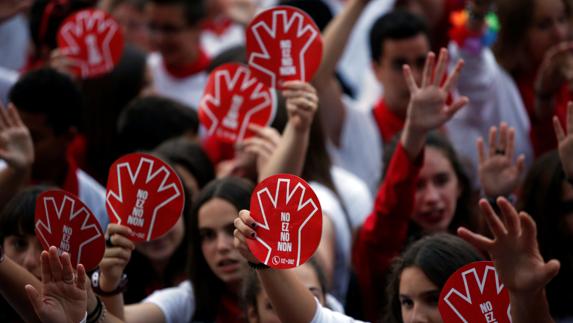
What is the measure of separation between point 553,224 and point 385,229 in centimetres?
67

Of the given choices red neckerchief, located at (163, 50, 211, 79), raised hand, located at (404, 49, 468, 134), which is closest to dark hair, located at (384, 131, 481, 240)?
raised hand, located at (404, 49, 468, 134)

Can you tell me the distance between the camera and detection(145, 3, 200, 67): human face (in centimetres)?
677

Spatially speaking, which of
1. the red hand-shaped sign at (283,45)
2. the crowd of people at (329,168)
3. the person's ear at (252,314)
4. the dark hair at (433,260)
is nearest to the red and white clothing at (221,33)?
the crowd of people at (329,168)

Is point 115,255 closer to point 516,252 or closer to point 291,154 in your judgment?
point 291,154

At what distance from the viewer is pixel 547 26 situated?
5.86 m

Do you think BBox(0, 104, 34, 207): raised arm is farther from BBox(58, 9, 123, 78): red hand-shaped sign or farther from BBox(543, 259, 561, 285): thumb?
BBox(543, 259, 561, 285): thumb

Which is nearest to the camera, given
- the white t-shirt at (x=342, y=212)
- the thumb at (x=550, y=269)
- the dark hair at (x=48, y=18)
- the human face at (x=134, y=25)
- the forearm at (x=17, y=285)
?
the thumb at (x=550, y=269)

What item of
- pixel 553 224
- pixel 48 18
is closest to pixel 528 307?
pixel 553 224

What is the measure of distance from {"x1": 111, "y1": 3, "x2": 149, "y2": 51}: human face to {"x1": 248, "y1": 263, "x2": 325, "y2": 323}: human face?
429 cm

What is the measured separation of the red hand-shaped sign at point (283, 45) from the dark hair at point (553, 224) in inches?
42.3

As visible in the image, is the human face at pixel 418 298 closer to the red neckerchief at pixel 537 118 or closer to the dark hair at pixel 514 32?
the red neckerchief at pixel 537 118

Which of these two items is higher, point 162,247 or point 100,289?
point 100,289

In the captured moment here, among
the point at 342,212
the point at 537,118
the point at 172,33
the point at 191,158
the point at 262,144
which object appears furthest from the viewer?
the point at 172,33

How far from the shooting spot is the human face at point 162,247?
4.45m
